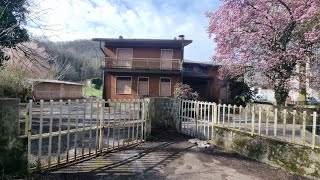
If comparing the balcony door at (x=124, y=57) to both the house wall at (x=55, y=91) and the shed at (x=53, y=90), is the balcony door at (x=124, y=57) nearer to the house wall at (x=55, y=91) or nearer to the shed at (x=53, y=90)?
the shed at (x=53, y=90)

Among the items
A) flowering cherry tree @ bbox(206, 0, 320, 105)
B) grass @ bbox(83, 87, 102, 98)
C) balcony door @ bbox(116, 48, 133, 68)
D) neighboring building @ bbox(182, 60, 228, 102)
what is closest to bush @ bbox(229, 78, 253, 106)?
neighboring building @ bbox(182, 60, 228, 102)

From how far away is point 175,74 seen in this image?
27.5m

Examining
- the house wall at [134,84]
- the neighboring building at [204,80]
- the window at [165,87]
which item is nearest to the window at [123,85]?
the house wall at [134,84]

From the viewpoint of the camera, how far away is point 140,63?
92.5ft

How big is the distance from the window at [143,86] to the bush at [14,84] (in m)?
10.3

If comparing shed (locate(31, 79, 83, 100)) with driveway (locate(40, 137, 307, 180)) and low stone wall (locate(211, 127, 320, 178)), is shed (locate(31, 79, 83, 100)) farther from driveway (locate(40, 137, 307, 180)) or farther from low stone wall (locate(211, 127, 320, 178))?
low stone wall (locate(211, 127, 320, 178))

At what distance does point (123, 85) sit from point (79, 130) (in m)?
21.2

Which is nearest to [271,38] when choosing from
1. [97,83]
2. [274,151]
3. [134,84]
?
[274,151]

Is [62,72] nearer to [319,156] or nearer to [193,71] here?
[193,71]

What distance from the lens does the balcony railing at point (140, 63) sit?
1093 inches

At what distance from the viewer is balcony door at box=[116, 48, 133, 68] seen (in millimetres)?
28094

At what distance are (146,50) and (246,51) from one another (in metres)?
12.6

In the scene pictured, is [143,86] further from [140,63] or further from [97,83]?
[97,83]

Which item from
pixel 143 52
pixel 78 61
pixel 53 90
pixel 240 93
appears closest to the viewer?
pixel 240 93
